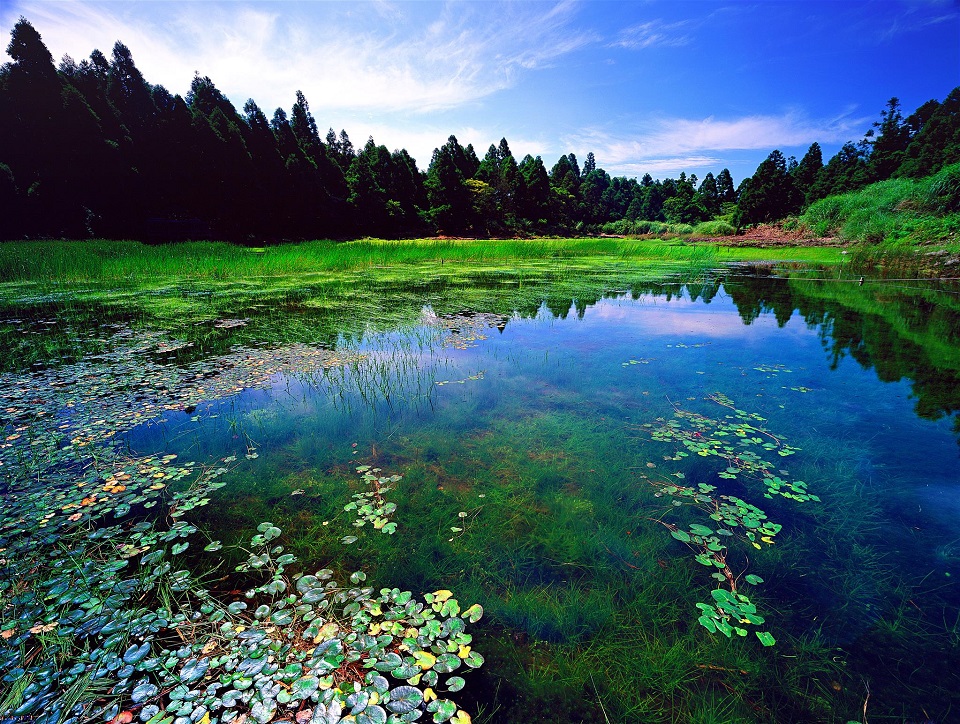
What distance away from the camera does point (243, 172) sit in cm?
2573

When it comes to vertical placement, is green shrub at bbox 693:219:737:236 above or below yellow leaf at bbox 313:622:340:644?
above

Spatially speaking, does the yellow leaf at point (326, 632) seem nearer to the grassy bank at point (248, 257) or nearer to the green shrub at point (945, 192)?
the grassy bank at point (248, 257)

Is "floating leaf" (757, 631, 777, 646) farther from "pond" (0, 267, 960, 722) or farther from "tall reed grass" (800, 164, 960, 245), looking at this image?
"tall reed grass" (800, 164, 960, 245)

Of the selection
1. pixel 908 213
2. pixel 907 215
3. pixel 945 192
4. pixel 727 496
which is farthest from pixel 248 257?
pixel 945 192

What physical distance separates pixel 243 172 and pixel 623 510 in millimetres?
31214

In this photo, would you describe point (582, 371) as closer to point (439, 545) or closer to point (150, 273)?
point (439, 545)

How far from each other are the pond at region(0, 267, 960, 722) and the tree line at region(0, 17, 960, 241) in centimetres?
2222

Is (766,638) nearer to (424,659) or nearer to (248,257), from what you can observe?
(424,659)

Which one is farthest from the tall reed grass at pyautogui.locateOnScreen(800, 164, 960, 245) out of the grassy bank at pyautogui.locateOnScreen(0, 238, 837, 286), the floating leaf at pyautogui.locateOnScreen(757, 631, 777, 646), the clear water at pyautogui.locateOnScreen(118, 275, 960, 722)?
the floating leaf at pyautogui.locateOnScreen(757, 631, 777, 646)

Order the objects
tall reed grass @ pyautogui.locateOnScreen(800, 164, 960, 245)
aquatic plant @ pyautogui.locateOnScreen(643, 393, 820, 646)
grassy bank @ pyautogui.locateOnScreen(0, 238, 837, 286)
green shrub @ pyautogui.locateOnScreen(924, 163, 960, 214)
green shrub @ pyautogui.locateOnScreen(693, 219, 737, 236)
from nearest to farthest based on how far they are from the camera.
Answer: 1. aquatic plant @ pyautogui.locateOnScreen(643, 393, 820, 646)
2. grassy bank @ pyautogui.locateOnScreen(0, 238, 837, 286)
3. tall reed grass @ pyautogui.locateOnScreen(800, 164, 960, 245)
4. green shrub @ pyautogui.locateOnScreen(924, 163, 960, 214)
5. green shrub @ pyautogui.locateOnScreen(693, 219, 737, 236)

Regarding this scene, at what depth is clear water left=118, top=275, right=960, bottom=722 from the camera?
5.19 ft

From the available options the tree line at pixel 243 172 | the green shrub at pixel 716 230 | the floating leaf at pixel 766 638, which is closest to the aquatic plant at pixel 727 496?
the floating leaf at pixel 766 638

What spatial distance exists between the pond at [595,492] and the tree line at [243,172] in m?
22.2

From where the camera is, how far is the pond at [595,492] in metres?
1.62
